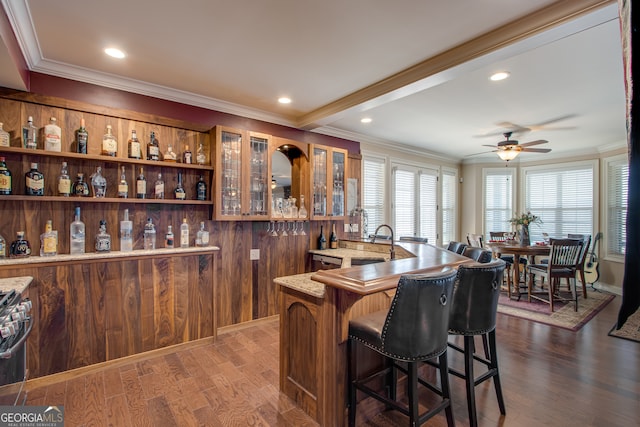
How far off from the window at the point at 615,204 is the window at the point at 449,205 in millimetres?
2678

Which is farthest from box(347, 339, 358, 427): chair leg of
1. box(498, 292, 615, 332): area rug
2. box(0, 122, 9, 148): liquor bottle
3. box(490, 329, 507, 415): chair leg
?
box(498, 292, 615, 332): area rug

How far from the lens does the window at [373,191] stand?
524 centimetres

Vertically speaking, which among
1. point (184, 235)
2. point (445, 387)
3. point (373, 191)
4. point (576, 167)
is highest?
point (576, 167)

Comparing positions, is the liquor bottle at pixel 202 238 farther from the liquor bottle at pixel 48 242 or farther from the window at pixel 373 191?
the window at pixel 373 191

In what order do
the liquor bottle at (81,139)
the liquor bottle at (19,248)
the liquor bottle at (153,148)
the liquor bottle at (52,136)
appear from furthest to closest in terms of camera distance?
the liquor bottle at (153,148)
the liquor bottle at (81,139)
the liquor bottle at (52,136)
the liquor bottle at (19,248)

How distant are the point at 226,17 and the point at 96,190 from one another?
1.94 m

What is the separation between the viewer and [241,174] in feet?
11.7

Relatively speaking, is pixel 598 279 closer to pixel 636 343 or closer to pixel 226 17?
pixel 636 343

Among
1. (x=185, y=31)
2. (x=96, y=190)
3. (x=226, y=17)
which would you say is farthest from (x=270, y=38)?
(x=96, y=190)

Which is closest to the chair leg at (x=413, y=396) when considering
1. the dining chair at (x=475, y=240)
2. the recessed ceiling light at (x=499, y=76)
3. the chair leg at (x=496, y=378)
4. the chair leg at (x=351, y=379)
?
the chair leg at (x=351, y=379)

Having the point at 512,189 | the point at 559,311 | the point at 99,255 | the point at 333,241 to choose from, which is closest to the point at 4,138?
the point at 99,255

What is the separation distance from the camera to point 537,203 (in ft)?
22.7

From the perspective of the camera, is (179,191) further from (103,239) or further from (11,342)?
(11,342)

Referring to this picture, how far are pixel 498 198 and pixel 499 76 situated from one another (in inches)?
195
